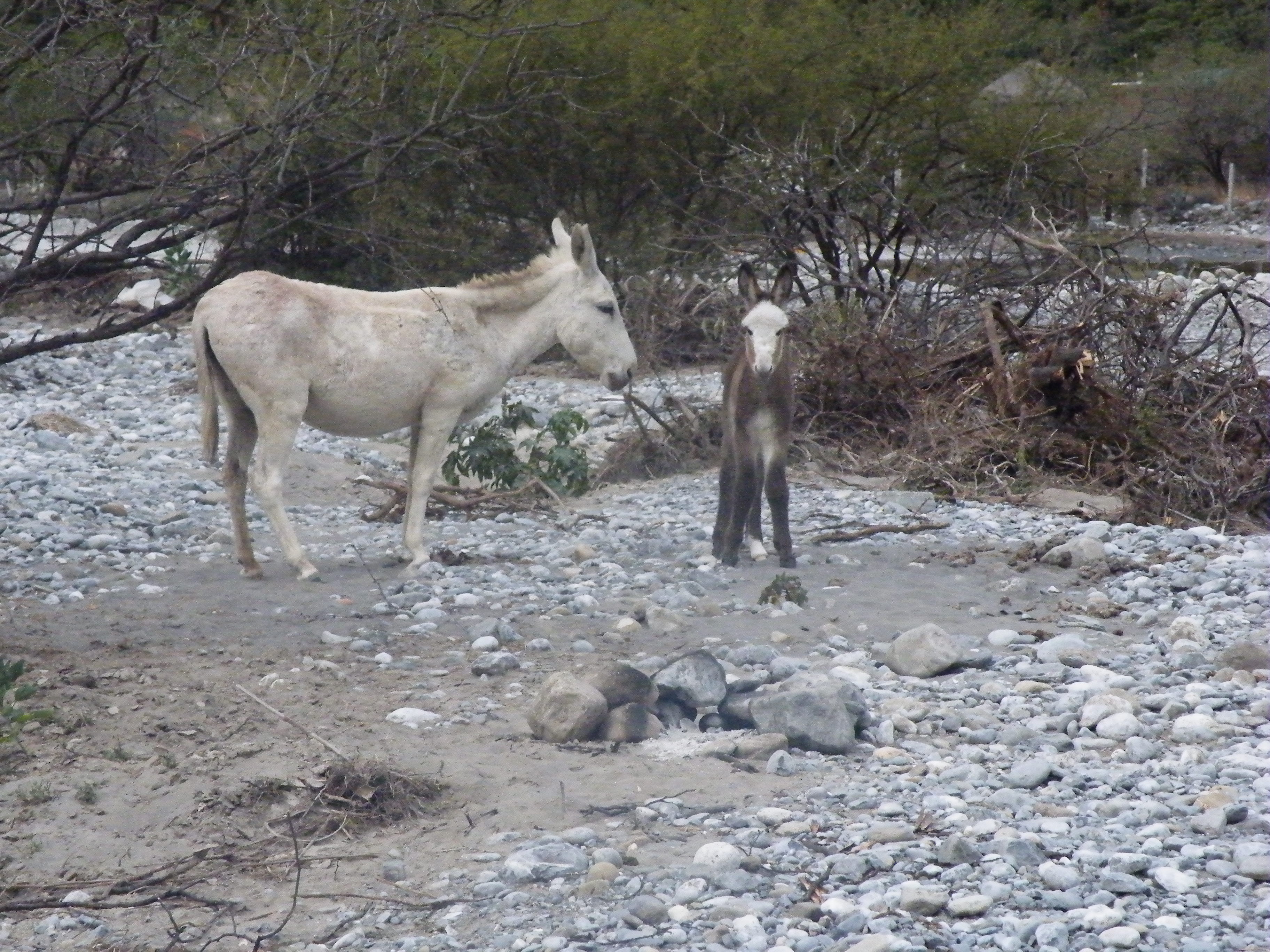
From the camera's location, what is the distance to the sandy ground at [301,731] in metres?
4.44

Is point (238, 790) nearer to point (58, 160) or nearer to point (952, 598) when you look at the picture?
point (952, 598)

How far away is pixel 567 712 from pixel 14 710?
6.78ft

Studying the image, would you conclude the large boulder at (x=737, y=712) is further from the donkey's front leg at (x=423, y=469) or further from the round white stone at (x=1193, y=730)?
the donkey's front leg at (x=423, y=469)

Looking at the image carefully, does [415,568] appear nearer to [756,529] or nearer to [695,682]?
[756,529]

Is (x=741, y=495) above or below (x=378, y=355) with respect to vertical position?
below

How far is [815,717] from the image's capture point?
5.09 metres

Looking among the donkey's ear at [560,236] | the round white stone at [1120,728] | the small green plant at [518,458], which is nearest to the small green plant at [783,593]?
the round white stone at [1120,728]

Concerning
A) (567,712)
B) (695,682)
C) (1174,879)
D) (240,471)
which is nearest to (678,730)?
(695,682)

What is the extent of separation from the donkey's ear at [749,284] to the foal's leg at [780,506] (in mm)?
853

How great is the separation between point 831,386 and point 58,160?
5.96 metres

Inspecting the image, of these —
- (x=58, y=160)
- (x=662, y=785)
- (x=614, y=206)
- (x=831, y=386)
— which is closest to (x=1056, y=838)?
(x=662, y=785)

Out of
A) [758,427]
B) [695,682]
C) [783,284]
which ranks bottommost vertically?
[695,682]

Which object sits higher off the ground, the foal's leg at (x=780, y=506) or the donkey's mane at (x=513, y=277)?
the donkey's mane at (x=513, y=277)

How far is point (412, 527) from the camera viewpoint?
8.08 meters
